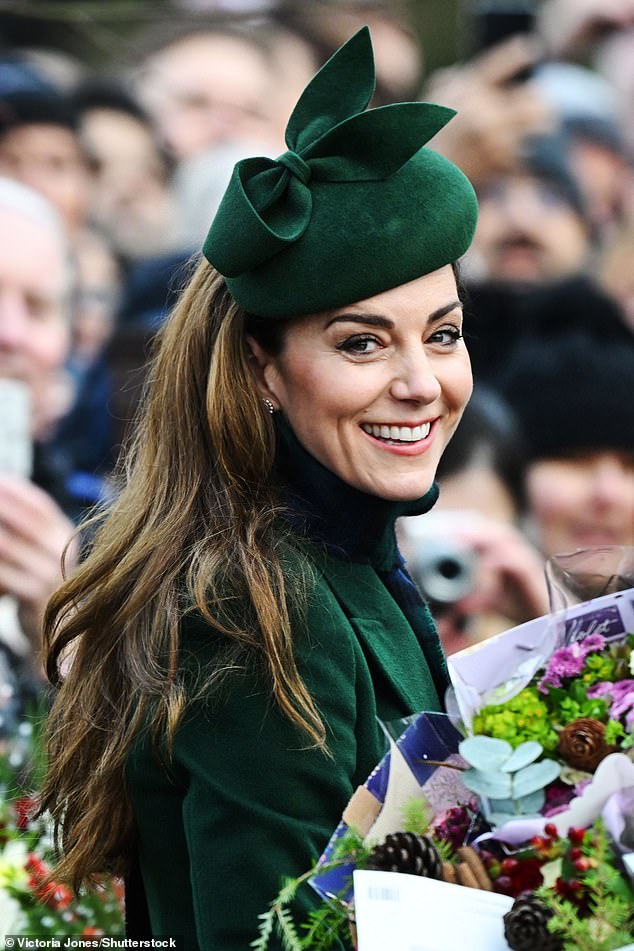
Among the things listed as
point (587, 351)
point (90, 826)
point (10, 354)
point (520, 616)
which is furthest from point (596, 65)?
point (90, 826)

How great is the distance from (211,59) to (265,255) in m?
4.38

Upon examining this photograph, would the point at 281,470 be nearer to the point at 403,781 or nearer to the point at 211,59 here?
the point at 403,781

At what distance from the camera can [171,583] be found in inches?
84.7

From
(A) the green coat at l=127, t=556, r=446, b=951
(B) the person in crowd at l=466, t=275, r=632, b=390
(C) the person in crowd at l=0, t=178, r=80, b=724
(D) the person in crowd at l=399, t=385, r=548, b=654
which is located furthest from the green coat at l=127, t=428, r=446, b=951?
(B) the person in crowd at l=466, t=275, r=632, b=390

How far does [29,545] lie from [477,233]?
227 centimetres

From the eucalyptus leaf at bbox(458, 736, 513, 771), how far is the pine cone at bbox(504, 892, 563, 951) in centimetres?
17

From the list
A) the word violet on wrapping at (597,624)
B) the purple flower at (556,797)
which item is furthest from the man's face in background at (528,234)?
the purple flower at (556,797)

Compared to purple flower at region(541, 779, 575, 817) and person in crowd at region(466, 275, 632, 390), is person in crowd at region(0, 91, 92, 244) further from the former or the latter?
purple flower at region(541, 779, 575, 817)

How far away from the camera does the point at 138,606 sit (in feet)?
7.14

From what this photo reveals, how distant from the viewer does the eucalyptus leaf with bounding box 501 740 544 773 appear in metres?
1.63

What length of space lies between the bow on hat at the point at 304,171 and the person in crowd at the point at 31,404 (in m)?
3.56

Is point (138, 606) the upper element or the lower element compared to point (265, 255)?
lower

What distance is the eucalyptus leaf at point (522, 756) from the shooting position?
1.63 m

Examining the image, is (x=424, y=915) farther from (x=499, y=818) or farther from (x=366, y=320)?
(x=366, y=320)
